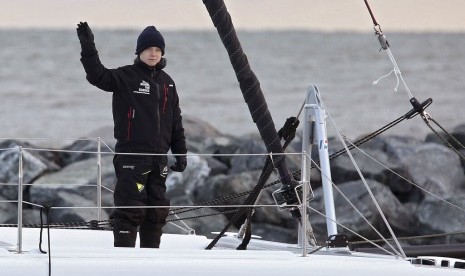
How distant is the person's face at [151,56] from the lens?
7969mm

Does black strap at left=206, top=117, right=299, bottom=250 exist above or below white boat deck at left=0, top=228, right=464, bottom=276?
above

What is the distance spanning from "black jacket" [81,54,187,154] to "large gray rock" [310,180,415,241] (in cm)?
521

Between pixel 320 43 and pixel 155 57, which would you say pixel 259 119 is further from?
pixel 320 43

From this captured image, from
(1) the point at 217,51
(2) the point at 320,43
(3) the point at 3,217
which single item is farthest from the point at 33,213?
(2) the point at 320,43

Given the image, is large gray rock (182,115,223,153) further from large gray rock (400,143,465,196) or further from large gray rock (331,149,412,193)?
large gray rock (400,143,465,196)

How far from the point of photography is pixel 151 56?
7.97m

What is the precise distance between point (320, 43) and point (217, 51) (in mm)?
6110

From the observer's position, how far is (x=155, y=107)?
7934 mm

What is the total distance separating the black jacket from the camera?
25.8 feet

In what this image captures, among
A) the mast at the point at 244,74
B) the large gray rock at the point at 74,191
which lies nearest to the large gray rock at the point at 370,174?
the large gray rock at the point at 74,191

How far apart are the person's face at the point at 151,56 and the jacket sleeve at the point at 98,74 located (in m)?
0.22

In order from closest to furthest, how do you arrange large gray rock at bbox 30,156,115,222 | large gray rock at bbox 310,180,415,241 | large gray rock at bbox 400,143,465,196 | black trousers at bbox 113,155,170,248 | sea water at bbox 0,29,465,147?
black trousers at bbox 113,155,170,248, large gray rock at bbox 310,180,415,241, large gray rock at bbox 30,156,115,222, large gray rock at bbox 400,143,465,196, sea water at bbox 0,29,465,147

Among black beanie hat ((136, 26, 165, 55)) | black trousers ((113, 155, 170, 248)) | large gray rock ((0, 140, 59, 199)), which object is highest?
large gray rock ((0, 140, 59, 199))

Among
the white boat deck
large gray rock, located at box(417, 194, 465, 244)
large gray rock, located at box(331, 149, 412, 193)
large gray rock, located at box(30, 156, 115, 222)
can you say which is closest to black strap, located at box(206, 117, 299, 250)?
the white boat deck
